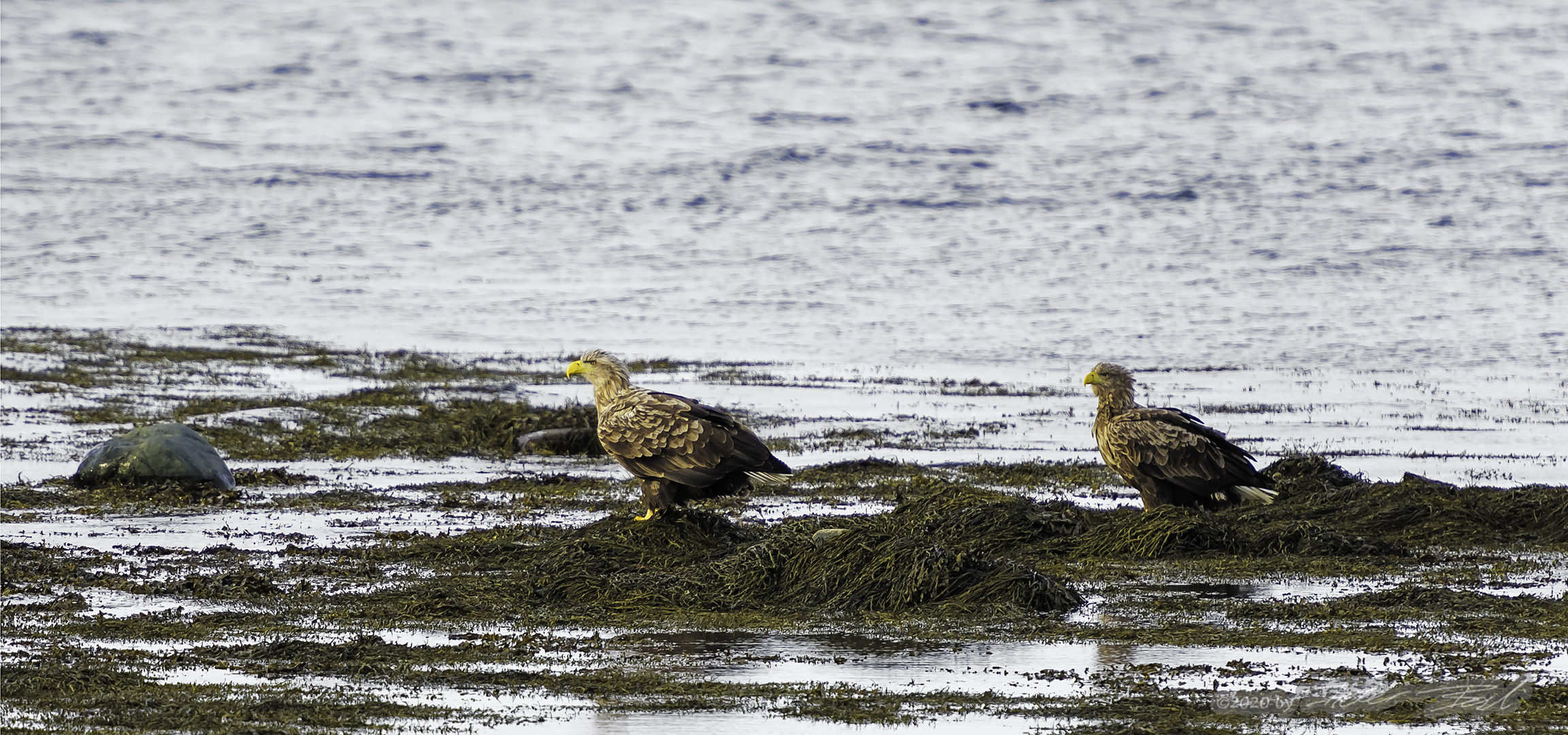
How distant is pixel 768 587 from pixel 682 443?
166cm

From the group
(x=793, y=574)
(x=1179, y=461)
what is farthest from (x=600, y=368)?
(x=1179, y=461)

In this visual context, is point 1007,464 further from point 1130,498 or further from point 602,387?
point 602,387

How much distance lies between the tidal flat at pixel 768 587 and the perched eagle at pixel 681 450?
0.23 metres

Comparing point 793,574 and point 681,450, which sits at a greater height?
point 681,450

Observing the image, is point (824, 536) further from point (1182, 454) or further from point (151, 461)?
point (151, 461)

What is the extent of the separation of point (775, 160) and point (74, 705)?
5519cm

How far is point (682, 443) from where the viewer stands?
10.4m

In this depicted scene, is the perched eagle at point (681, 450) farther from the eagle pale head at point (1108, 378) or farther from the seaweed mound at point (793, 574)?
the eagle pale head at point (1108, 378)

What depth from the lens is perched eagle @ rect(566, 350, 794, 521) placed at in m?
10.3

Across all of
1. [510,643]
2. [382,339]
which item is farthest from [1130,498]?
[382,339]

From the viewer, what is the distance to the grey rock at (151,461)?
43.5ft

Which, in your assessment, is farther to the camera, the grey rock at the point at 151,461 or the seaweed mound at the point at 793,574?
the grey rock at the point at 151,461

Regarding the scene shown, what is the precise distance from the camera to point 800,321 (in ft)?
119

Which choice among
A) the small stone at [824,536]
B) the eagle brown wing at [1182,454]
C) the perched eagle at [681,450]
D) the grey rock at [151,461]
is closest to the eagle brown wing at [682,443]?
the perched eagle at [681,450]
